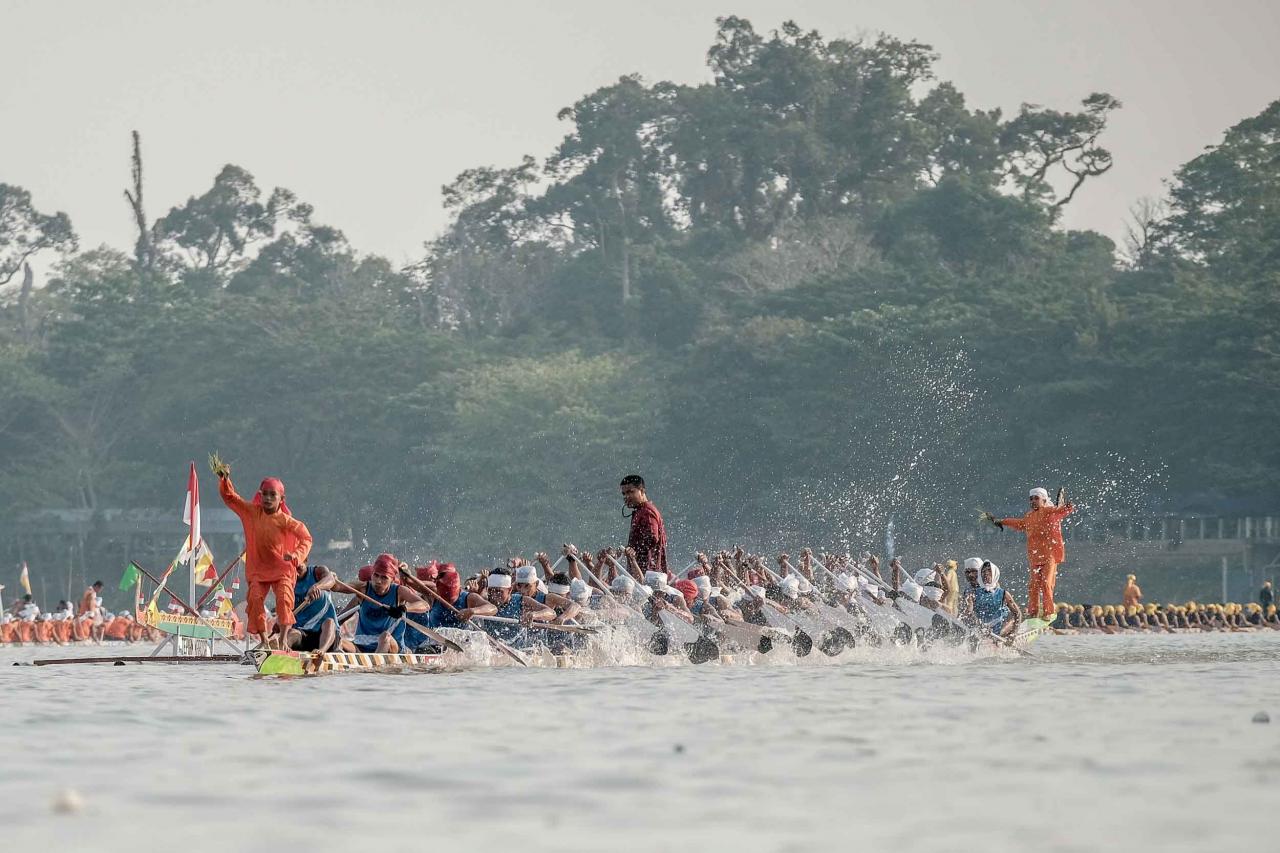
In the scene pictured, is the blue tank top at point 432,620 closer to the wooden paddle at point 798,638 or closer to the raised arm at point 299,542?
the raised arm at point 299,542

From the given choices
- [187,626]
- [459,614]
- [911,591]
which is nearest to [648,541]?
[459,614]

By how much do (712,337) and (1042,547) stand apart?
2172 inches

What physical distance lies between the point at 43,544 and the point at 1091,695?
263ft

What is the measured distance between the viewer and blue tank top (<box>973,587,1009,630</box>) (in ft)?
90.7

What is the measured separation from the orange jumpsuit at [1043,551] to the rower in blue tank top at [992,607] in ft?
4.43

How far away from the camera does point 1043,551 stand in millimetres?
29609

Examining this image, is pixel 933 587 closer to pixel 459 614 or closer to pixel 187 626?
pixel 459 614

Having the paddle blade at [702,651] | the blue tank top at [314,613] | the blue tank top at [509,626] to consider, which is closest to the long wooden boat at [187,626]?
the blue tank top at [509,626]

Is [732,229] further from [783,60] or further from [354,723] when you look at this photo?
[354,723]

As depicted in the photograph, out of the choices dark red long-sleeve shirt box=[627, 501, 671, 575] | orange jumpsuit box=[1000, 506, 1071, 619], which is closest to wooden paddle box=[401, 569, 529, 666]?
dark red long-sleeve shirt box=[627, 501, 671, 575]

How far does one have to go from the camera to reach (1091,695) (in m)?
18.9

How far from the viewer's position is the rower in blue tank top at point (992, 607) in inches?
1089

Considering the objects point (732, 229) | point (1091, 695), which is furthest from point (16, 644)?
point (732, 229)

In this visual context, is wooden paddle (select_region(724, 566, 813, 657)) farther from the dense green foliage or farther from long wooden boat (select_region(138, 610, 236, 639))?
the dense green foliage
